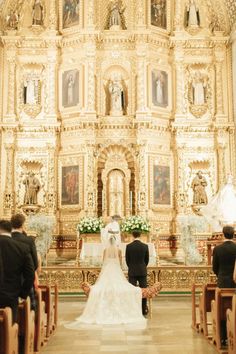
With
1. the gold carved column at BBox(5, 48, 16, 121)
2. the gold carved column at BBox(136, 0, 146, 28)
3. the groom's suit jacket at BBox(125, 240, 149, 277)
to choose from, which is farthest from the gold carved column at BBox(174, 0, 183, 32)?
the groom's suit jacket at BBox(125, 240, 149, 277)

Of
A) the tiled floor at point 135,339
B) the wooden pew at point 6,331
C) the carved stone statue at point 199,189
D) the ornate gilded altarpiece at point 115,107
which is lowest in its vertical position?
the tiled floor at point 135,339

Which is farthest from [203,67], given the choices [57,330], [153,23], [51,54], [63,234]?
[57,330]

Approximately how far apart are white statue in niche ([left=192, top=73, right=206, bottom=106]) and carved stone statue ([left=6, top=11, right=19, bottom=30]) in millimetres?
8362

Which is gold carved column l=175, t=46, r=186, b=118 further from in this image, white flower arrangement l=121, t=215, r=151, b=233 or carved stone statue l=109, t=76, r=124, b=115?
white flower arrangement l=121, t=215, r=151, b=233

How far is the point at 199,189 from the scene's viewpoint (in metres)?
22.1

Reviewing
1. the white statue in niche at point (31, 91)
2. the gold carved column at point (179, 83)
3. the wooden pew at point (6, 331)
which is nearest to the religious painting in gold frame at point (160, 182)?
the gold carved column at point (179, 83)

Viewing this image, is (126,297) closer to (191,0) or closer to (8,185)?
(8,185)

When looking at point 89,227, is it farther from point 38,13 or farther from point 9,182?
point 38,13

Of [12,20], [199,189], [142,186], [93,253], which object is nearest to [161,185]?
[142,186]

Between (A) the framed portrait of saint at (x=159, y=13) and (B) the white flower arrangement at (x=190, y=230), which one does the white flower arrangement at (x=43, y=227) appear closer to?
(B) the white flower arrangement at (x=190, y=230)

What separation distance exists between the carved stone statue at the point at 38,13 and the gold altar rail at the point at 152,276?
13.5 m

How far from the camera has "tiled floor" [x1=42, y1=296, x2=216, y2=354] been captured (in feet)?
24.7

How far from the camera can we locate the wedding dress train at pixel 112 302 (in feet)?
32.3

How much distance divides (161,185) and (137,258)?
459 inches
